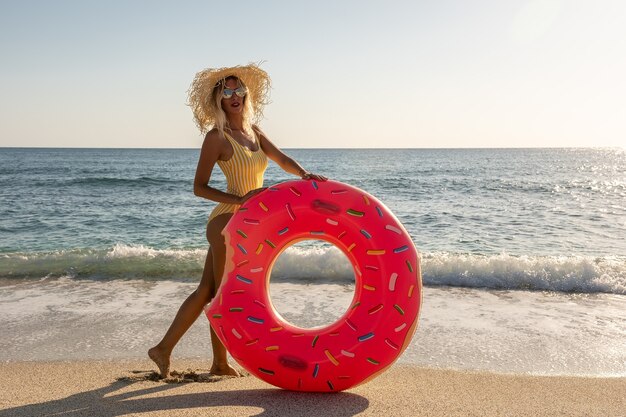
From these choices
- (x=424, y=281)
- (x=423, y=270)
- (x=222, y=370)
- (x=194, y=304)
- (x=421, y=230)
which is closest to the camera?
(x=194, y=304)

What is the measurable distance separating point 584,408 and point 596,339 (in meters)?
1.81

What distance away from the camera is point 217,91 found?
132 inches

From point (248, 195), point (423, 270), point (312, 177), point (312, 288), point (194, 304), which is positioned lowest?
point (312, 288)

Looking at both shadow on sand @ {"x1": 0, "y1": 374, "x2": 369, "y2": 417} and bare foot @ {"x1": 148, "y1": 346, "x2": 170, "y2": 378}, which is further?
bare foot @ {"x1": 148, "y1": 346, "x2": 170, "y2": 378}

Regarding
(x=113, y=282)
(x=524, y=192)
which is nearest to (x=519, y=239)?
(x=113, y=282)

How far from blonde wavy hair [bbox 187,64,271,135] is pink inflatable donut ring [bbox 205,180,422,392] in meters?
0.59

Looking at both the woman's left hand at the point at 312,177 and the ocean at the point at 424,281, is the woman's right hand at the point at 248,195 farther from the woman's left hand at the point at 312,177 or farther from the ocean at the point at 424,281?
the ocean at the point at 424,281

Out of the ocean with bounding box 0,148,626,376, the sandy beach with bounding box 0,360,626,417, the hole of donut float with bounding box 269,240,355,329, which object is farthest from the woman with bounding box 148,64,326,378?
the hole of donut float with bounding box 269,240,355,329

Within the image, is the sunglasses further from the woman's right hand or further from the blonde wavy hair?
the woman's right hand

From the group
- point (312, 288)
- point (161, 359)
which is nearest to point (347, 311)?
point (161, 359)

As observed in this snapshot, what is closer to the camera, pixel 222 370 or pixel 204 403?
pixel 204 403

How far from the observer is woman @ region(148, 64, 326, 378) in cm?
320

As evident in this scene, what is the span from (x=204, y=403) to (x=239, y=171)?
48.5 inches

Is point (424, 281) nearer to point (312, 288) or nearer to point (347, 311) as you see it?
point (312, 288)
